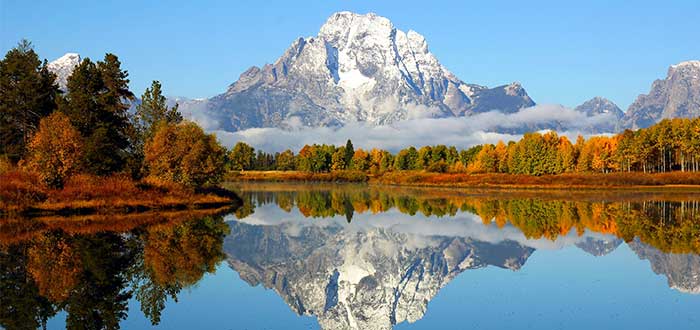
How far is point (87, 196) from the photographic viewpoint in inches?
2211

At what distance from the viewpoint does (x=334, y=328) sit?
21.9 metres

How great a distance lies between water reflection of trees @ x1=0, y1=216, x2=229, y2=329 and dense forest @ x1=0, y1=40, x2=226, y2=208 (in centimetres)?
1508

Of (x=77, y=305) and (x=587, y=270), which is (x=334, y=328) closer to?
(x=77, y=305)

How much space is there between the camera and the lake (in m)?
21.7

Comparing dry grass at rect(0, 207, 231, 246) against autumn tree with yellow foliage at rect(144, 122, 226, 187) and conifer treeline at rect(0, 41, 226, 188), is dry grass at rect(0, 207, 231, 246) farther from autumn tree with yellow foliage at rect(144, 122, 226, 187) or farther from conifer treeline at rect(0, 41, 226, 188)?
autumn tree with yellow foliage at rect(144, 122, 226, 187)

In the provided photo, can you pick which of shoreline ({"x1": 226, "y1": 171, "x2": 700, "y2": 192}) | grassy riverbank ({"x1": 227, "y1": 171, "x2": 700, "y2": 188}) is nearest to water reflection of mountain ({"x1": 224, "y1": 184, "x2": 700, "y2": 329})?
shoreline ({"x1": 226, "y1": 171, "x2": 700, "y2": 192})

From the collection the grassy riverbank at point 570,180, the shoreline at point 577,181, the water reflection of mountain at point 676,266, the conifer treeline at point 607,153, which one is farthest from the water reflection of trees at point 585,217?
the conifer treeline at point 607,153

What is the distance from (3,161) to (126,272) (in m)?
42.9

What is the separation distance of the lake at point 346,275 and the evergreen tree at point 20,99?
62.8ft

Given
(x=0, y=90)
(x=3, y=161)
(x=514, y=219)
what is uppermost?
(x=0, y=90)

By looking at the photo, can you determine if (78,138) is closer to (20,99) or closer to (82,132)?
(82,132)

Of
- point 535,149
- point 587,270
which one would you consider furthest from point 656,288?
point 535,149

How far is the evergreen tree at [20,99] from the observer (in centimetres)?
6325

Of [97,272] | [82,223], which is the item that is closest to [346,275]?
[97,272]
